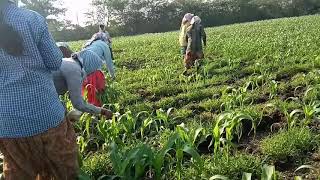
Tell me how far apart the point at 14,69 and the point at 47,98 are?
283 millimetres

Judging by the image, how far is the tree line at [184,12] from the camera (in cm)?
4172

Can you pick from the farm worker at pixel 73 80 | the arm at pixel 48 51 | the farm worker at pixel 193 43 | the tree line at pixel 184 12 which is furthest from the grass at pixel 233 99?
the tree line at pixel 184 12

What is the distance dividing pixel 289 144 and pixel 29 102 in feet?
7.63

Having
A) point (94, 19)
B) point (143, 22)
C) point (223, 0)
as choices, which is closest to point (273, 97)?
point (143, 22)

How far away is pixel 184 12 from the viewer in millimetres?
43531

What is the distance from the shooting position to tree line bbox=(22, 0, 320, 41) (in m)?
41.7

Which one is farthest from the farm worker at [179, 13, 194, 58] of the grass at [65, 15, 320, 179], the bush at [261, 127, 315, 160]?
the bush at [261, 127, 315, 160]

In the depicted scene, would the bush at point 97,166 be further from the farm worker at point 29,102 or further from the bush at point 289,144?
the bush at point 289,144

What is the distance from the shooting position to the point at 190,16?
995cm

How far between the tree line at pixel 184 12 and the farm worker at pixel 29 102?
3875 cm

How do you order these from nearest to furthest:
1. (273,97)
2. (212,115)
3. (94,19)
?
1. (212,115)
2. (273,97)
3. (94,19)

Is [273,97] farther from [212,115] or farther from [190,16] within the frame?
[190,16]

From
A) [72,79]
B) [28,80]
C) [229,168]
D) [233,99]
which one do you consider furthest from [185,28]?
[28,80]

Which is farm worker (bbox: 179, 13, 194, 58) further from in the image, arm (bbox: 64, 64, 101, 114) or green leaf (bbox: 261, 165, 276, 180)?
green leaf (bbox: 261, 165, 276, 180)
